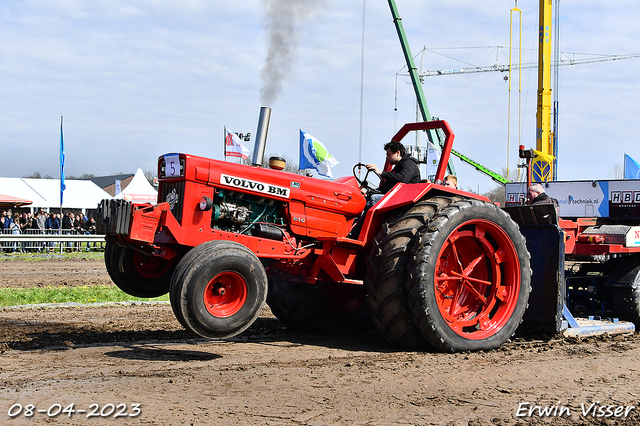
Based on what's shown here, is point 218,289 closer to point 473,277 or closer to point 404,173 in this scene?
point 404,173

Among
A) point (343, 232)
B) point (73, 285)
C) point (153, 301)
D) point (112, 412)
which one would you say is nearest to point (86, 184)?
point (73, 285)

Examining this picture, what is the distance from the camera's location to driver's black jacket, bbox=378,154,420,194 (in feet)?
21.4

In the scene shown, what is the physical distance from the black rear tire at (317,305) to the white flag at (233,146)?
1380cm

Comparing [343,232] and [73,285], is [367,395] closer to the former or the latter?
[343,232]

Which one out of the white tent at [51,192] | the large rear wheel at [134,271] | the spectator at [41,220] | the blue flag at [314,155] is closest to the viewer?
the large rear wheel at [134,271]

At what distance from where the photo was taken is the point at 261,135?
675 centimetres

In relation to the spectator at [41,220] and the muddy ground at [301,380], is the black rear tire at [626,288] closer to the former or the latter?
the muddy ground at [301,380]

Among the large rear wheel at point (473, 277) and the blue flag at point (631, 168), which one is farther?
the blue flag at point (631, 168)

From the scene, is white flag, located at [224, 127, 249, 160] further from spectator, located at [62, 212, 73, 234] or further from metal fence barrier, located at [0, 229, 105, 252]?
spectator, located at [62, 212, 73, 234]

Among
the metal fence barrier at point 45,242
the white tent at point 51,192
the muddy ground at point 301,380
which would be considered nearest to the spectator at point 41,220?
the metal fence barrier at point 45,242

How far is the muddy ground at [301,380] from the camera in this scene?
12.6 feet

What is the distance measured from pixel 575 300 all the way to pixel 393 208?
3.84 metres

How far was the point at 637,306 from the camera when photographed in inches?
303

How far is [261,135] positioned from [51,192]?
28642mm
